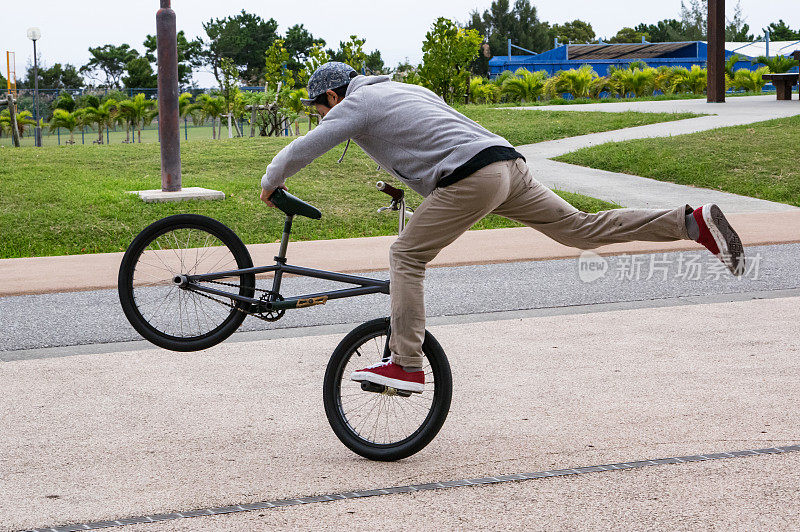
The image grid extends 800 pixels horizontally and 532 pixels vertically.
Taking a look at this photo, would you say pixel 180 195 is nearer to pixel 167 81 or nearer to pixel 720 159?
pixel 167 81

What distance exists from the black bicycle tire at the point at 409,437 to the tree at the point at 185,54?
7603 cm

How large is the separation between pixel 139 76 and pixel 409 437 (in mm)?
66457

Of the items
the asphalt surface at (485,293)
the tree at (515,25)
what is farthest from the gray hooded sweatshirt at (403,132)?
the tree at (515,25)

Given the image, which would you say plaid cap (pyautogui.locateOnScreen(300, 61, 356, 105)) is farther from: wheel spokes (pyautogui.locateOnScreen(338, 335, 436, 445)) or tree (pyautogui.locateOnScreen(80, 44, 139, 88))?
tree (pyautogui.locateOnScreen(80, 44, 139, 88))

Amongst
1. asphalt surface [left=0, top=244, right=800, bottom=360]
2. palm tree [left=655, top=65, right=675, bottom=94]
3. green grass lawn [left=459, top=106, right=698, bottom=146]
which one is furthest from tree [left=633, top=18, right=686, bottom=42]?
asphalt surface [left=0, top=244, right=800, bottom=360]

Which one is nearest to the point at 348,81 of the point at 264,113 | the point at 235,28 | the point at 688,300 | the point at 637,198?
the point at 688,300

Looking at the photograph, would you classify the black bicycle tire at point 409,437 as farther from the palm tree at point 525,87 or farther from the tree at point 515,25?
the tree at point 515,25

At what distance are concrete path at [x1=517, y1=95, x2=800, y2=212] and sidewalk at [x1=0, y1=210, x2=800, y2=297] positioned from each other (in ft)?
5.23

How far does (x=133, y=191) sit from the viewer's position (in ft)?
45.1

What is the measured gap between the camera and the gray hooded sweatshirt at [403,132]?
4293 millimetres

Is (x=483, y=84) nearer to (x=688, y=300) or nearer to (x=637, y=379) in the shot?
(x=688, y=300)

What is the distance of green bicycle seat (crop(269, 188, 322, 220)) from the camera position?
4770 mm

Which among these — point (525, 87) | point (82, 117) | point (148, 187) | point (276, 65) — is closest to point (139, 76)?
point (82, 117)

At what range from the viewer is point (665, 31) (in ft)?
361
